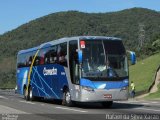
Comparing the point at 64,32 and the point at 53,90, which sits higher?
the point at 64,32

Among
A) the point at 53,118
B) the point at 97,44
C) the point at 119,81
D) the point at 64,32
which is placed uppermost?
the point at 64,32

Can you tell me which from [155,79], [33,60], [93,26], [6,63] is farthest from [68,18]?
[33,60]

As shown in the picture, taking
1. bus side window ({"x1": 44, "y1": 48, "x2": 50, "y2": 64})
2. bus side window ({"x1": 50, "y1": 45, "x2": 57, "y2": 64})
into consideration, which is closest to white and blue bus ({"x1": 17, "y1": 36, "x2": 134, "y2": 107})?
bus side window ({"x1": 50, "y1": 45, "x2": 57, "y2": 64})

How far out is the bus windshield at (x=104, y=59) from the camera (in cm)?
2417

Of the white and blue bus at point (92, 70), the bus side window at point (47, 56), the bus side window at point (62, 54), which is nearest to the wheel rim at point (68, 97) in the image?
the white and blue bus at point (92, 70)

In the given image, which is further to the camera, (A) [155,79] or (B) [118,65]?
(A) [155,79]

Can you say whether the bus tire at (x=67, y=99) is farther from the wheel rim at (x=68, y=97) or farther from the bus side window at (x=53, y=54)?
the bus side window at (x=53, y=54)

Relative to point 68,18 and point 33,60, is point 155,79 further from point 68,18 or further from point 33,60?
point 68,18

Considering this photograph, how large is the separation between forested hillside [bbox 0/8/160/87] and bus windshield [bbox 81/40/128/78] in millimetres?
110803

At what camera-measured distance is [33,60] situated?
110 feet

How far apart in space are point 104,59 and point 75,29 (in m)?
127

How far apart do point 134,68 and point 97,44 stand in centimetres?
3758

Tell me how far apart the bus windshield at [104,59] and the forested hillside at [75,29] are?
11080cm

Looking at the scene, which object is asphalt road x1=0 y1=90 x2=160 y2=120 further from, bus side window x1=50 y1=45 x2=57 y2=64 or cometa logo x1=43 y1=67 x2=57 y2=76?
bus side window x1=50 y1=45 x2=57 y2=64
